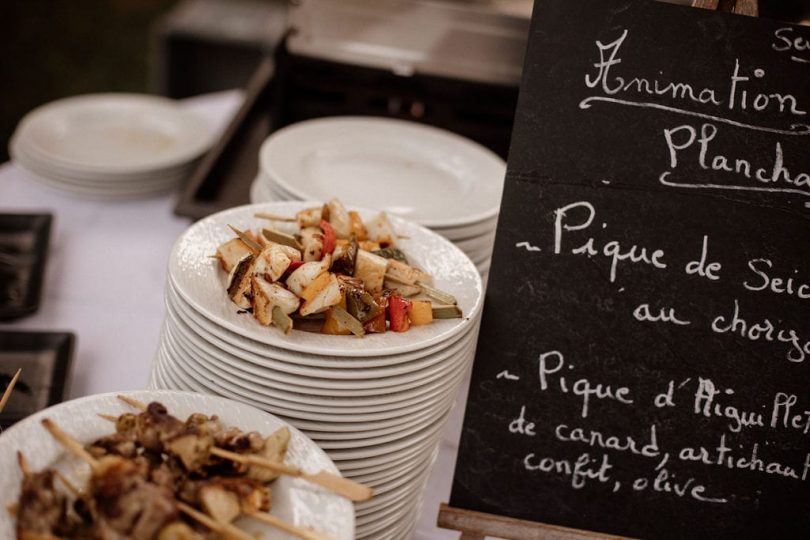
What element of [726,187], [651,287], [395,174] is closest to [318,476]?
[651,287]

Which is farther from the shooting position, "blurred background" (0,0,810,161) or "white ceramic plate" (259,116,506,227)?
"blurred background" (0,0,810,161)

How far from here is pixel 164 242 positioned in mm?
1760

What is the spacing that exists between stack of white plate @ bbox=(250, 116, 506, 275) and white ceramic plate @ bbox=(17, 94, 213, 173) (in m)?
0.44

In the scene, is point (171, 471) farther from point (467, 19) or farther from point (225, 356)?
point (467, 19)

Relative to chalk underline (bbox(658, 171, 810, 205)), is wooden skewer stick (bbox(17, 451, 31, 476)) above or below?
below

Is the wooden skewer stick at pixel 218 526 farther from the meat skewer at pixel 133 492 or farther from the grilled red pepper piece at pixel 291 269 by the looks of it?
the grilled red pepper piece at pixel 291 269

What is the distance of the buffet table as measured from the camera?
4.44 ft

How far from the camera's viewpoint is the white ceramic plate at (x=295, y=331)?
937mm

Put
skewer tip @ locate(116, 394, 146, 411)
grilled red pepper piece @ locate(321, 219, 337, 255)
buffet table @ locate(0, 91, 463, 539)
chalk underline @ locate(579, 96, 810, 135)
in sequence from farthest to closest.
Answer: buffet table @ locate(0, 91, 463, 539) < grilled red pepper piece @ locate(321, 219, 337, 255) < chalk underline @ locate(579, 96, 810, 135) < skewer tip @ locate(116, 394, 146, 411)

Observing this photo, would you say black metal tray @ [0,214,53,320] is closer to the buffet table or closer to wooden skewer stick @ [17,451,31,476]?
the buffet table

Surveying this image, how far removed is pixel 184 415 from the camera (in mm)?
899

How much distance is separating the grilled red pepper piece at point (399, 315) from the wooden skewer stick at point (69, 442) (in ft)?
1.23

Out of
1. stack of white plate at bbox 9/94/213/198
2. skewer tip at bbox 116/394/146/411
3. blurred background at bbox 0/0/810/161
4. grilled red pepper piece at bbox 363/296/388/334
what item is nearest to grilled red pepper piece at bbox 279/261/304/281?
grilled red pepper piece at bbox 363/296/388/334

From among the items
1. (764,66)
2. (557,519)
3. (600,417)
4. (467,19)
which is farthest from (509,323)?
(467,19)
